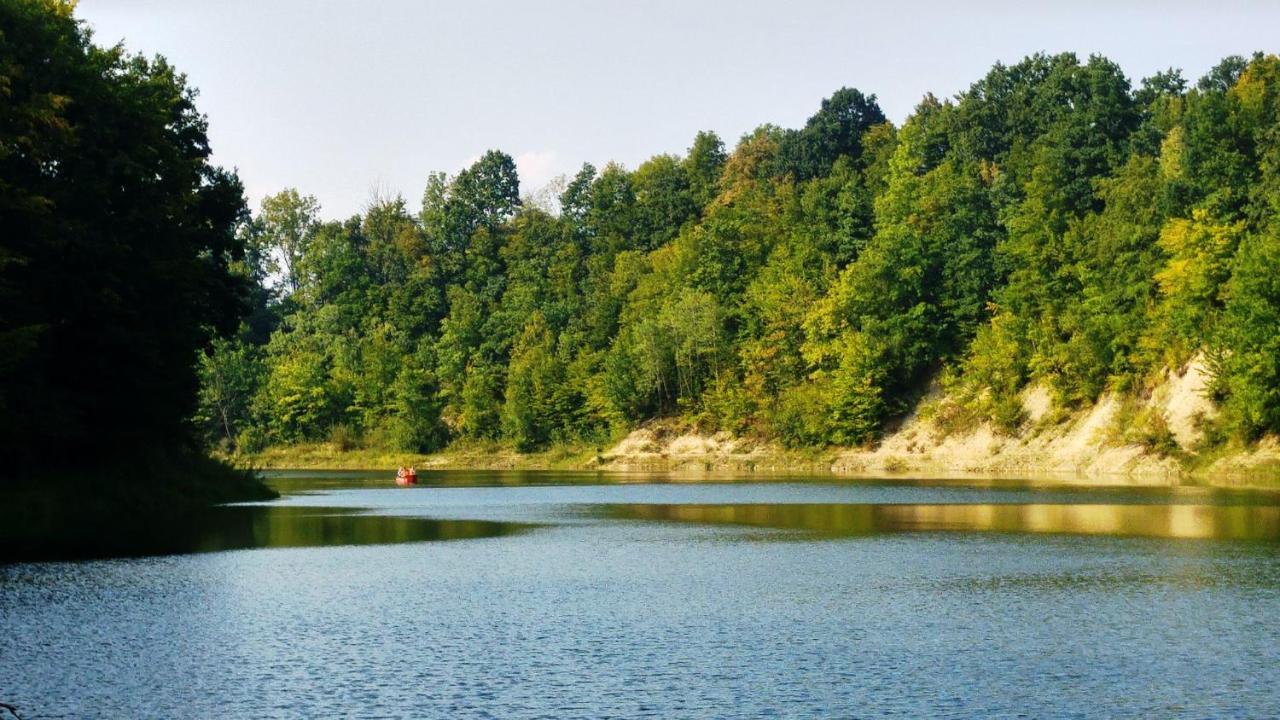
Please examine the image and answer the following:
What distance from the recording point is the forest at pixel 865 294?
105875 mm

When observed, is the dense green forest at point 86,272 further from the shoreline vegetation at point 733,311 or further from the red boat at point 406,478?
the red boat at point 406,478

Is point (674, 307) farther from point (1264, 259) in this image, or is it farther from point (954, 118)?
point (1264, 259)

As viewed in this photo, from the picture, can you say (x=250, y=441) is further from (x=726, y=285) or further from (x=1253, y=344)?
(x=1253, y=344)

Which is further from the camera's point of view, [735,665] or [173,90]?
[173,90]

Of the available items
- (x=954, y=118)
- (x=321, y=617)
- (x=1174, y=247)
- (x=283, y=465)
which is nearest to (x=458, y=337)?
(x=283, y=465)

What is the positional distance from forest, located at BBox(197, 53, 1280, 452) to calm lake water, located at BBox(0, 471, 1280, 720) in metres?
44.7

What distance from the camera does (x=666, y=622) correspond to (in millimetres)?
29719

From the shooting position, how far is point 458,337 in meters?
185

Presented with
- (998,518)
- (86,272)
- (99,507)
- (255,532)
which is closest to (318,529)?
(255,532)

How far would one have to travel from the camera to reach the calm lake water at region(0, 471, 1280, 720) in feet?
72.7

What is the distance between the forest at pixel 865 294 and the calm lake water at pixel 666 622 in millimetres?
44677

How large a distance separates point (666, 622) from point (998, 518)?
30274mm

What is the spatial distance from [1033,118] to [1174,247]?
50350 millimetres

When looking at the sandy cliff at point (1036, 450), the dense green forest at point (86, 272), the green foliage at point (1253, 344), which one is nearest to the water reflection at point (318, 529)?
the dense green forest at point (86, 272)
